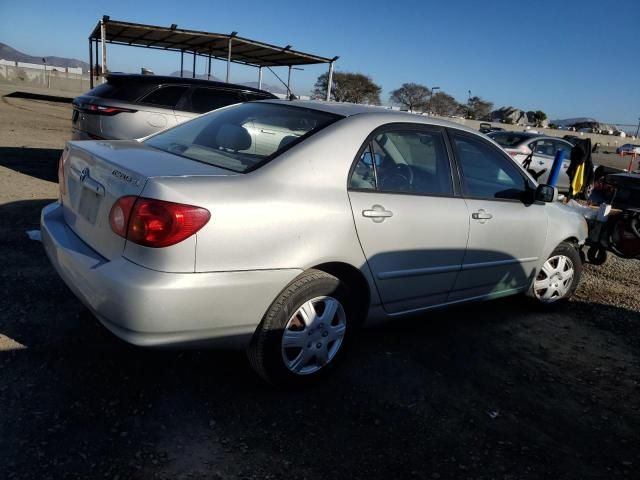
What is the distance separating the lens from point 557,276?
4.40 meters

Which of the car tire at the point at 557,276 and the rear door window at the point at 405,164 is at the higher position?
the rear door window at the point at 405,164

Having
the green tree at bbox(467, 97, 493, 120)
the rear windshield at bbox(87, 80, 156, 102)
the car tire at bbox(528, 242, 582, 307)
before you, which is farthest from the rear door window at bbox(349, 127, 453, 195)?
the green tree at bbox(467, 97, 493, 120)

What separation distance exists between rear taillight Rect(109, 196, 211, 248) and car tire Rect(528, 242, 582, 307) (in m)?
3.13

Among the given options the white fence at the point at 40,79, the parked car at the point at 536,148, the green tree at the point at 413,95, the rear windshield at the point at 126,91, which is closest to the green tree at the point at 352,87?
the green tree at the point at 413,95

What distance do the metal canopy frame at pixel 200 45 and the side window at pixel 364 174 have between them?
471 inches

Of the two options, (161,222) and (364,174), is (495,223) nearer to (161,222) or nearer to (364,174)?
(364,174)

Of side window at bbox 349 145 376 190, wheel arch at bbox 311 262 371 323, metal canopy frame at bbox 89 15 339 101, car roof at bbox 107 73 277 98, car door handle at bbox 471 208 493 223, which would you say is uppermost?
metal canopy frame at bbox 89 15 339 101

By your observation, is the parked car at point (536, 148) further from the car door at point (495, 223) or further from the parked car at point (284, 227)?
the parked car at point (284, 227)

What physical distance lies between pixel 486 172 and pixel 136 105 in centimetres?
487

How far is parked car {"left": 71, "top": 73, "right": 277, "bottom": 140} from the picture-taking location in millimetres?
6562

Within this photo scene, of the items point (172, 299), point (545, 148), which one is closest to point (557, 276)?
point (172, 299)

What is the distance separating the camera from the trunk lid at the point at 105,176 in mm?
2324

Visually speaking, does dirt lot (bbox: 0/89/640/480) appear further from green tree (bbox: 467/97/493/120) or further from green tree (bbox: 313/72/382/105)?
green tree (bbox: 467/97/493/120)

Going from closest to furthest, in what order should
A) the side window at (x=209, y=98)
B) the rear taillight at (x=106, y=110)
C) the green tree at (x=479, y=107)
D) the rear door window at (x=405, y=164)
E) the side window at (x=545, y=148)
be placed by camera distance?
the rear door window at (x=405, y=164) → the rear taillight at (x=106, y=110) → the side window at (x=209, y=98) → the side window at (x=545, y=148) → the green tree at (x=479, y=107)
